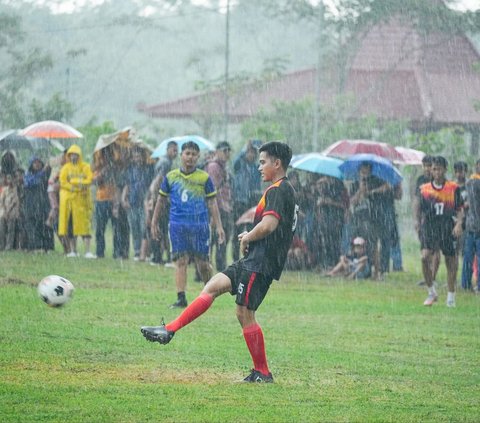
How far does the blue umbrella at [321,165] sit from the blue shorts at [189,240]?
21.4 feet

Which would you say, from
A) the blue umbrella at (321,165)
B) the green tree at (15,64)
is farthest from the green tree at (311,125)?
the green tree at (15,64)

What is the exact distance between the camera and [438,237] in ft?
50.2

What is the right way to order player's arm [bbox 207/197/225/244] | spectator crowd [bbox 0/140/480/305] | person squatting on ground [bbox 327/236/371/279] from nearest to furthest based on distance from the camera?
1. player's arm [bbox 207/197/225/244]
2. spectator crowd [bbox 0/140/480/305]
3. person squatting on ground [bbox 327/236/371/279]

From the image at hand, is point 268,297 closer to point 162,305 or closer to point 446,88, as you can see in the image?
point 162,305

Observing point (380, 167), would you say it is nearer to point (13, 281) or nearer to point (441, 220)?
point (441, 220)

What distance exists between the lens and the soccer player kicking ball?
29.1ft

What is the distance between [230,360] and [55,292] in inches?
63.7

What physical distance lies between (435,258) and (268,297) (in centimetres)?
232

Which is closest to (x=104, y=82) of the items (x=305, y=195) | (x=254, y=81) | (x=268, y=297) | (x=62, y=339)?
(x=254, y=81)

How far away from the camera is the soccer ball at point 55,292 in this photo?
1010cm

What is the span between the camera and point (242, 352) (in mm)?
10594

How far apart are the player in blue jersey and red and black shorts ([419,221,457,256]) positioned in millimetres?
2977

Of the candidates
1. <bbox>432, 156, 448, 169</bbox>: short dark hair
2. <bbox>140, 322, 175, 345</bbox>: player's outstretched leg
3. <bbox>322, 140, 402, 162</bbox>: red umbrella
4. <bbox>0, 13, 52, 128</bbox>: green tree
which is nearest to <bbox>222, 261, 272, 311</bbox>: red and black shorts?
<bbox>140, 322, 175, 345</bbox>: player's outstretched leg

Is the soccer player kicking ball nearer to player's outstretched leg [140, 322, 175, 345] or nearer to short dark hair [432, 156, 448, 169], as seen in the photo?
player's outstretched leg [140, 322, 175, 345]
